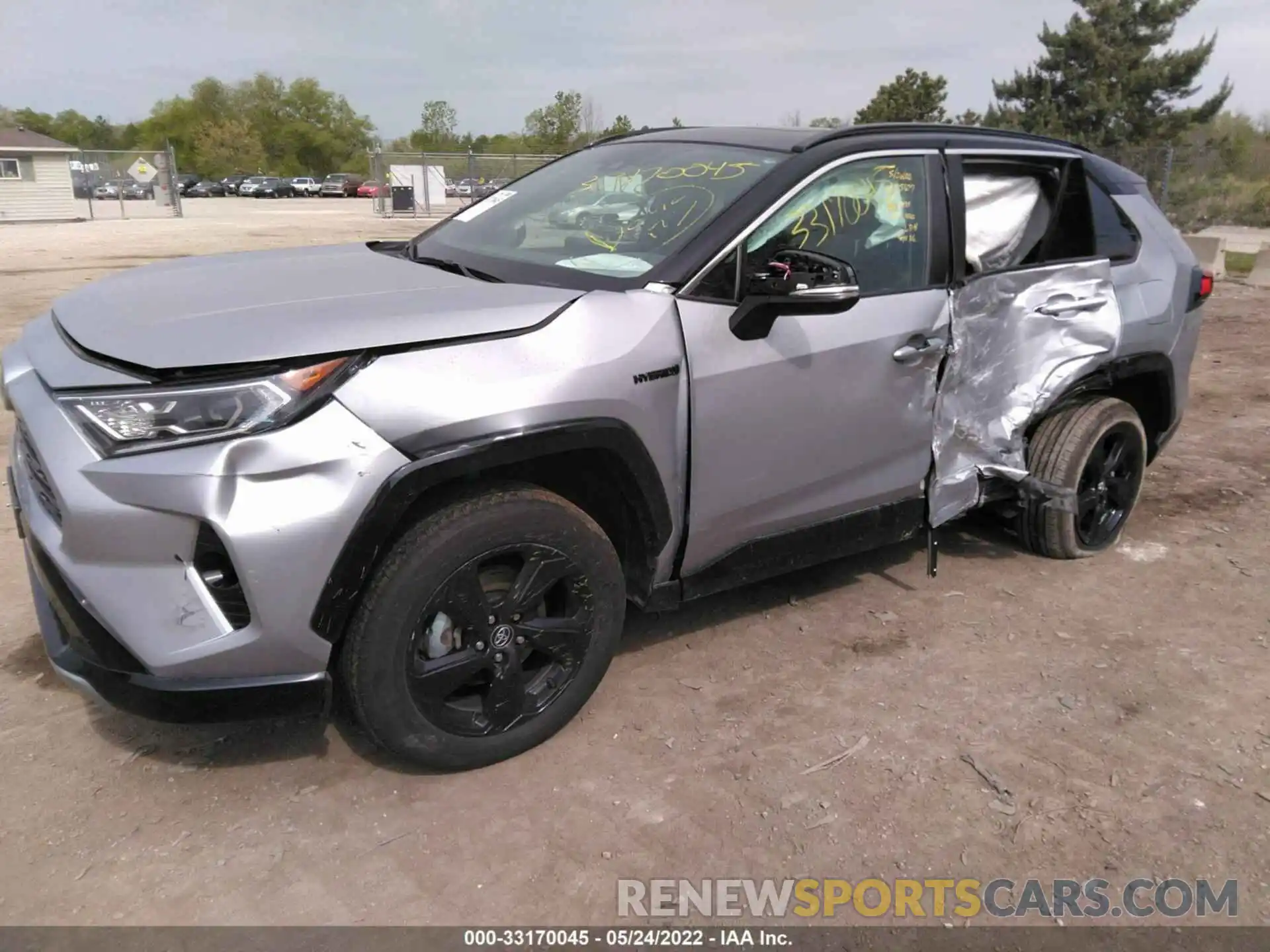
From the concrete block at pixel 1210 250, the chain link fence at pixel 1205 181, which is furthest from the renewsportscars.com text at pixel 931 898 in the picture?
the concrete block at pixel 1210 250

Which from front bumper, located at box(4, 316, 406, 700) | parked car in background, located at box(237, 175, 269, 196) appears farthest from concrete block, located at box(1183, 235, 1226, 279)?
parked car in background, located at box(237, 175, 269, 196)

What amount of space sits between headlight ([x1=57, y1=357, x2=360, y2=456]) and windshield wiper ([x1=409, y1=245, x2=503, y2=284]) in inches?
36.0

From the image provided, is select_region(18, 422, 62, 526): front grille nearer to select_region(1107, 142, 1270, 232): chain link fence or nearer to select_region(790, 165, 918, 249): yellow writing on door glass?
select_region(790, 165, 918, 249): yellow writing on door glass

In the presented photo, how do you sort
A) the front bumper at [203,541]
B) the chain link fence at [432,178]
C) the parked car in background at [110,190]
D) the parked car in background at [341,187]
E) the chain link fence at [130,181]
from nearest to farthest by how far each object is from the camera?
the front bumper at [203,541]
the chain link fence at [130,181]
the chain link fence at [432,178]
the parked car in background at [110,190]
the parked car in background at [341,187]

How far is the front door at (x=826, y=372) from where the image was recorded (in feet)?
9.60

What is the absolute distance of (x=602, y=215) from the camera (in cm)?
342

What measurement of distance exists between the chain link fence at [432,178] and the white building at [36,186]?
31.5ft

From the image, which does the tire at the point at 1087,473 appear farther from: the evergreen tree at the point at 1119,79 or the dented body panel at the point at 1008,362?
the evergreen tree at the point at 1119,79

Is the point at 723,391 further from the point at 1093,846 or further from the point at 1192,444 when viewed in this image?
the point at 1192,444

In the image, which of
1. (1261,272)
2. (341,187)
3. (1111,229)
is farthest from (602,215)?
(341,187)

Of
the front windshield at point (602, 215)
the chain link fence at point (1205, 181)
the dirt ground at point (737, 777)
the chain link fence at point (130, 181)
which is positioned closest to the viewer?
the dirt ground at point (737, 777)

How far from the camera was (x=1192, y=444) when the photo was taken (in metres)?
Answer: 6.32

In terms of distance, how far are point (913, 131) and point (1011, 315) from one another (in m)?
0.82

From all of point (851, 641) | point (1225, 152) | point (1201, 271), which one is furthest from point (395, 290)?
point (1225, 152)
